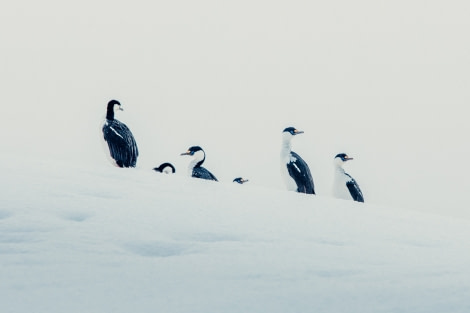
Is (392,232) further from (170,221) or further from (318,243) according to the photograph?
(170,221)

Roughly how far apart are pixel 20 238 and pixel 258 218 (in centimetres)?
192

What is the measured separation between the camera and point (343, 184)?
12445 mm

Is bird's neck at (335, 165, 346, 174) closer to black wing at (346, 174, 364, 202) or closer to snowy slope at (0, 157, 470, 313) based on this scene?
black wing at (346, 174, 364, 202)

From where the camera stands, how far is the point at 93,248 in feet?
14.7

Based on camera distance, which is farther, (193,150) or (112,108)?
(193,150)

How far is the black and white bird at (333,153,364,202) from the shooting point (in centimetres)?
1209

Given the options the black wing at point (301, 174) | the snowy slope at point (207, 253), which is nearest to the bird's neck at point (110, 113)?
the black wing at point (301, 174)

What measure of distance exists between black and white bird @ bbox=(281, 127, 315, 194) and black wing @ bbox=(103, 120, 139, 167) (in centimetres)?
217

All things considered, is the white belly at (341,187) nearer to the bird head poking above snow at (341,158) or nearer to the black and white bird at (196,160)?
the bird head poking above snow at (341,158)

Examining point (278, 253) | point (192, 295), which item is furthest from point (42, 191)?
point (192, 295)

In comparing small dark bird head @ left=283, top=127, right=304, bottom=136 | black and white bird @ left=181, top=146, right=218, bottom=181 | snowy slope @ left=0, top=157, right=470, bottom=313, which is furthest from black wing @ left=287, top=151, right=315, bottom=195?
snowy slope @ left=0, top=157, right=470, bottom=313

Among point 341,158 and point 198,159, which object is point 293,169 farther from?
point 198,159

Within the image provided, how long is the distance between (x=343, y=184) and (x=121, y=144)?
3606 mm

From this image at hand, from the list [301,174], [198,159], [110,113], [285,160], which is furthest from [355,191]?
[110,113]
